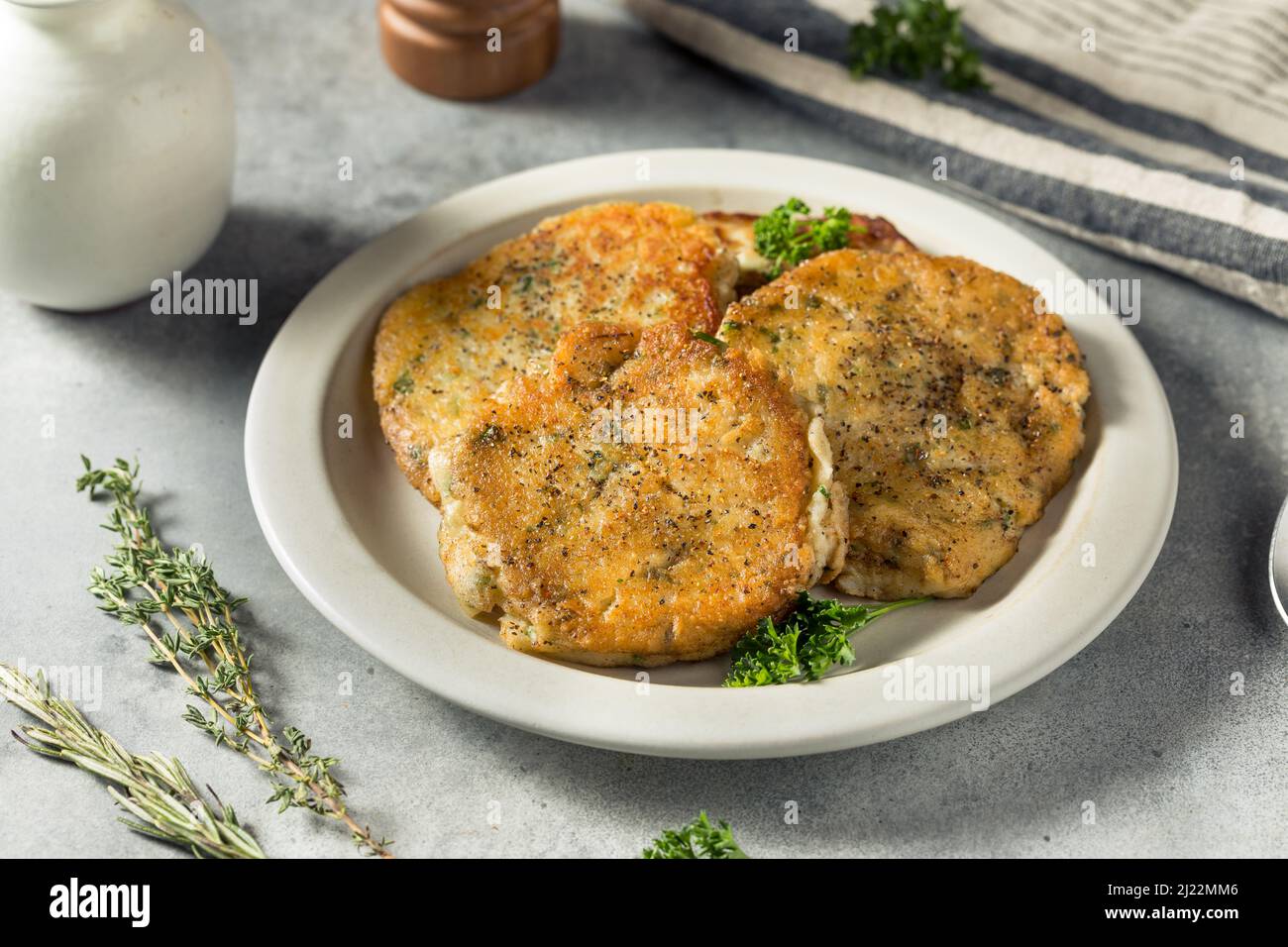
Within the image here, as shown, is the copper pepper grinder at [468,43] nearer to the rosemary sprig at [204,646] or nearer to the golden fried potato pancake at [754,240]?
the golden fried potato pancake at [754,240]

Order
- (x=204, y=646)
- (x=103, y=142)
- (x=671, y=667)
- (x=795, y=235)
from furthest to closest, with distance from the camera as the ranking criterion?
(x=795, y=235)
(x=103, y=142)
(x=204, y=646)
(x=671, y=667)

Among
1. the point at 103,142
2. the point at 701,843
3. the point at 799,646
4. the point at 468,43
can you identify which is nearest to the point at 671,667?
the point at 799,646

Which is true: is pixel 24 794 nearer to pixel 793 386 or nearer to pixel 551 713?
pixel 551 713

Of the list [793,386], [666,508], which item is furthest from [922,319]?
[666,508]

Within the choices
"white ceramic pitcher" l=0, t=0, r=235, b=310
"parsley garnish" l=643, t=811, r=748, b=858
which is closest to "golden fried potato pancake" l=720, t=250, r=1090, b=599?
"parsley garnish" l=643, t=811, r=748, b=858

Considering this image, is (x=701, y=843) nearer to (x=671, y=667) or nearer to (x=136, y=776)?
(x=671, y=667)

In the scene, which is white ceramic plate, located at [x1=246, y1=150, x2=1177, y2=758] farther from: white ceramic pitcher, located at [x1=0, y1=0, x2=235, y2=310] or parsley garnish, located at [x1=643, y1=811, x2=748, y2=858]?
white ceramic pitcher, located at [x1=0, y1=0, x2=235, y2=310]
